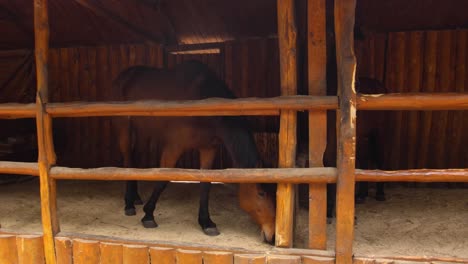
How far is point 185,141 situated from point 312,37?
1782 millimetres

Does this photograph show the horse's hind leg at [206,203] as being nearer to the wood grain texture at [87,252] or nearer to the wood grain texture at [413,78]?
the wood grain texture at [87,252]

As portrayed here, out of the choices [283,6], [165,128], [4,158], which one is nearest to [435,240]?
[283,6]

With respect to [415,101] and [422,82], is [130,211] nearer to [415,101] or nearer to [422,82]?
[415,101]

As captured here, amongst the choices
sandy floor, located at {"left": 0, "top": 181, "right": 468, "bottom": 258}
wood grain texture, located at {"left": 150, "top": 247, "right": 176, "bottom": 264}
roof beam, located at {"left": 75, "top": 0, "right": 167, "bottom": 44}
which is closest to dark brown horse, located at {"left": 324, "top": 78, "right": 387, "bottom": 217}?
sandy floor, located at {"left": 0, "top": 181, "right": 468, "bottom": 258}

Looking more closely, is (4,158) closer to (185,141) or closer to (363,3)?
(185,141)

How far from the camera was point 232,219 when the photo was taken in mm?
3924

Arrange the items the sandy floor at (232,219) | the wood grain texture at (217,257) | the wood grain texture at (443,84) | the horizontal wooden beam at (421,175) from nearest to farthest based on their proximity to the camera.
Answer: the horizontal wooden beam at (421,175) → the wood grain texture at (217,257) → the sandy floor at (232,219) → the wood grain texture at (443,84)

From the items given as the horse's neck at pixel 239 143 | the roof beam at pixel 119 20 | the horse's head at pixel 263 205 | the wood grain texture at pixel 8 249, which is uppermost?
the roof beam at pixel 119 20

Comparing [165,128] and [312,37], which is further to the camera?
[165,128]

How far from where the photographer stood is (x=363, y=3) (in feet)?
15.3

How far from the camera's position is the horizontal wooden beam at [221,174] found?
284 centimetres

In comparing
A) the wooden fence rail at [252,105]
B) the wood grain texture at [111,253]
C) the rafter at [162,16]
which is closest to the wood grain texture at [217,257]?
the wood grain texture at [111,253]

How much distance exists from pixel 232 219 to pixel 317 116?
5.54 ft

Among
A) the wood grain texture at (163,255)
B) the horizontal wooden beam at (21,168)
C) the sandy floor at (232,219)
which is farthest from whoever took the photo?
the horizontal wooden beam at (21,168)
